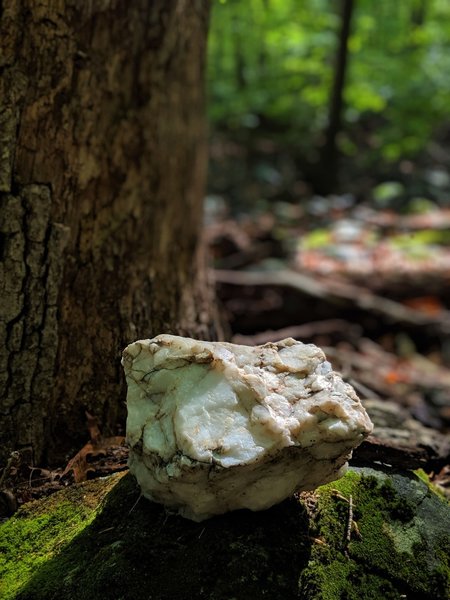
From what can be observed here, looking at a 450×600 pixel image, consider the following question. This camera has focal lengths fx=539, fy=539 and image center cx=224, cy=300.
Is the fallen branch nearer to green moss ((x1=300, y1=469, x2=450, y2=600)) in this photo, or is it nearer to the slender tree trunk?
green moss ((x1=300, y1=469, x2=450, y2=600))

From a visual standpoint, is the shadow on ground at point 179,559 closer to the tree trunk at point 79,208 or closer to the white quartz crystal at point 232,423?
the white quartz crystal at point 232,423

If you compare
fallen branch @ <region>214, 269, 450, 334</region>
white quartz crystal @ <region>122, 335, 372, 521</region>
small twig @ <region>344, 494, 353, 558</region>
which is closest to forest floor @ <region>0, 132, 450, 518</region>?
fallen branch @ <region>214, 269, 450, 334</region>

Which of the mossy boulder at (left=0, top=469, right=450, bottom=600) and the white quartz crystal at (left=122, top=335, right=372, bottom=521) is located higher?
the white quartz crystal at (left=122, top=335, right=372, bottom=521)

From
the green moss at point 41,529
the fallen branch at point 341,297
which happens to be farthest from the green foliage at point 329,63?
the green moss at point 41,529

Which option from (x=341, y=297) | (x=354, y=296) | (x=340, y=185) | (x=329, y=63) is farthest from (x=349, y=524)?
(x=340, y=185)

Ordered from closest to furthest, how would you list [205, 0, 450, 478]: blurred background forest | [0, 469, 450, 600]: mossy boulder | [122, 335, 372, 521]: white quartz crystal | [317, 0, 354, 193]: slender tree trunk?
[122, 335, 372, 521]: white quartz crystal, [0, 469, 450, 600]: mossy boulder, [205, 0, 450, 478]: blurred background forest, [317, 0, 354, 193]: slender tree trunk

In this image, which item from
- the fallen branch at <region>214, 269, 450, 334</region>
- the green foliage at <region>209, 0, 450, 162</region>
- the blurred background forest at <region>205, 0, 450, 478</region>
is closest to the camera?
the blurred background forest at <region>205, 0, 450, 478</region>
